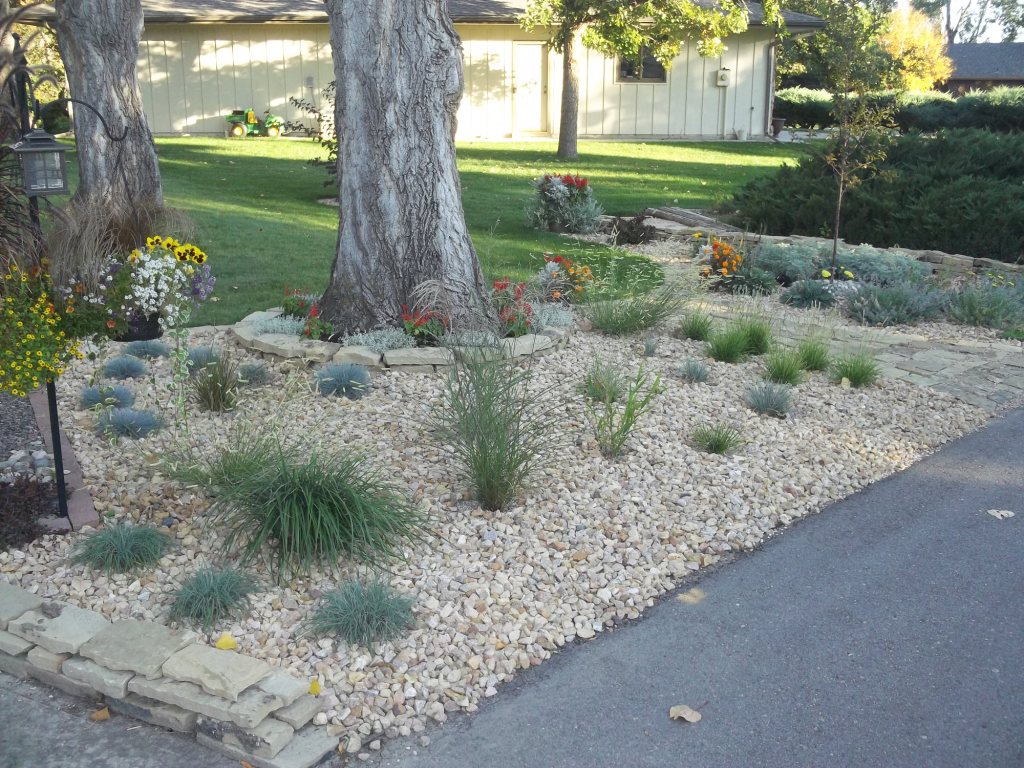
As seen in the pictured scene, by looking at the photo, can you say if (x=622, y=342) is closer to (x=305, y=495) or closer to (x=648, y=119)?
(x=305, y=495)

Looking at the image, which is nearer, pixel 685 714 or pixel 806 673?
pixel 685 714

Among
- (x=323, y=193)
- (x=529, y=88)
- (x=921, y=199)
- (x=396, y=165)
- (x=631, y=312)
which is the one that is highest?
(x=529, y=88)

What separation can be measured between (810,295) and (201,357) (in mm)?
5206

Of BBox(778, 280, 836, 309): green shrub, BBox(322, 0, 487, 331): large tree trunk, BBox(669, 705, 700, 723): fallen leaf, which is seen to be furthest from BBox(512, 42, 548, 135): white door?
BBox(669, 705, 700, 723): fallen leaf

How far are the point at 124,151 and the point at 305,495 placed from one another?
6124 millimetres

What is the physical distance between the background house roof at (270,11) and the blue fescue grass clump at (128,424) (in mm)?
15911

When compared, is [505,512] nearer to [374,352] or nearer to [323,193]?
[374,352]

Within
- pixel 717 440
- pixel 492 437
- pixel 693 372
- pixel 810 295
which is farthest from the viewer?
pixel 810 295

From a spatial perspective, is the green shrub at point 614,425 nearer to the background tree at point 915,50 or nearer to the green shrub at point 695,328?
the green shrub at point 695,328

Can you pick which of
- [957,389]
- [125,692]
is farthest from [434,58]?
[125,692]

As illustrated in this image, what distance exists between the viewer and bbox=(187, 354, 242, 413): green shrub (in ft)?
18.3

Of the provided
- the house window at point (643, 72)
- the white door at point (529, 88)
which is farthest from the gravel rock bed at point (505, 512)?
the house window at point (643, 72)

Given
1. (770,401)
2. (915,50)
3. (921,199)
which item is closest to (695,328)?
(770,401)

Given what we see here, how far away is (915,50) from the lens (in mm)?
32750
